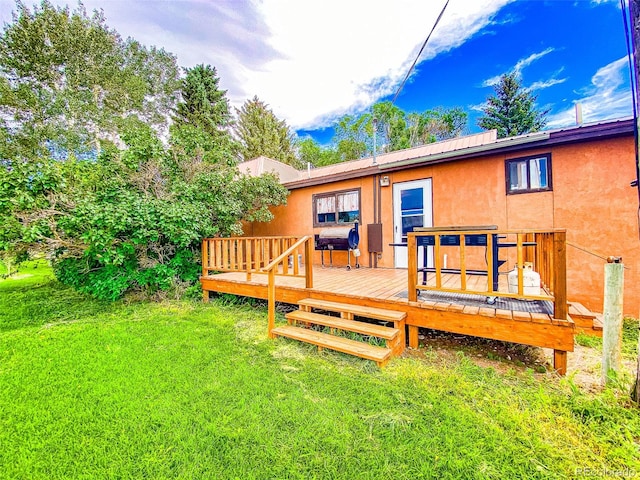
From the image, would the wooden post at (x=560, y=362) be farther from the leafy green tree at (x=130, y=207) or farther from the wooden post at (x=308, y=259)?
the leafy green tree at (x=130, y=207)

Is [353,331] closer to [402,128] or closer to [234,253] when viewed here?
[234,253]

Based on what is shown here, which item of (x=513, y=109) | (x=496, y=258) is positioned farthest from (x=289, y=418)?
(x=513, y=109)

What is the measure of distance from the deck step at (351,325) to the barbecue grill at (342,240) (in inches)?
104

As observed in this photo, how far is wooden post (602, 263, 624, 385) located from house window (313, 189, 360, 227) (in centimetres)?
474

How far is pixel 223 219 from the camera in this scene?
236 inches

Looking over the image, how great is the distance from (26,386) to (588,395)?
4956 millimetres

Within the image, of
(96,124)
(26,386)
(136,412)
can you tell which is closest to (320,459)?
(136,412)

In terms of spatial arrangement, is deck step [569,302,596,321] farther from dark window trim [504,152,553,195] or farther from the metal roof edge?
the metal roof edge

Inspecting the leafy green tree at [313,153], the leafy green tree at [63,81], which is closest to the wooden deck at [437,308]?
the leafy green tree at [63,81]

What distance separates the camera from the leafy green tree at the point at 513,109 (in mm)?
18422

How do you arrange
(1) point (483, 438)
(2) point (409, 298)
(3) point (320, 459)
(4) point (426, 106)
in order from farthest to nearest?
(4) point (426, 106)
(2) point (409, 298)
(1) point (483, 438)
(3) point (320, 459)

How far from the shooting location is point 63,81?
14.6 meters

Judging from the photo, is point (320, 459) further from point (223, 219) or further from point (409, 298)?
point (223, 219)

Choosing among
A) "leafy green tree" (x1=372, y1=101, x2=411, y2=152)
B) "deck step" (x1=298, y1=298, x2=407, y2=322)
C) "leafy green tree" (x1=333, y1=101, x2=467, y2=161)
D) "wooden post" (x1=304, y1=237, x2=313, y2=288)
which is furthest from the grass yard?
"leafy green tree" (x1=372, y1=101, x2=411, y2=152)
